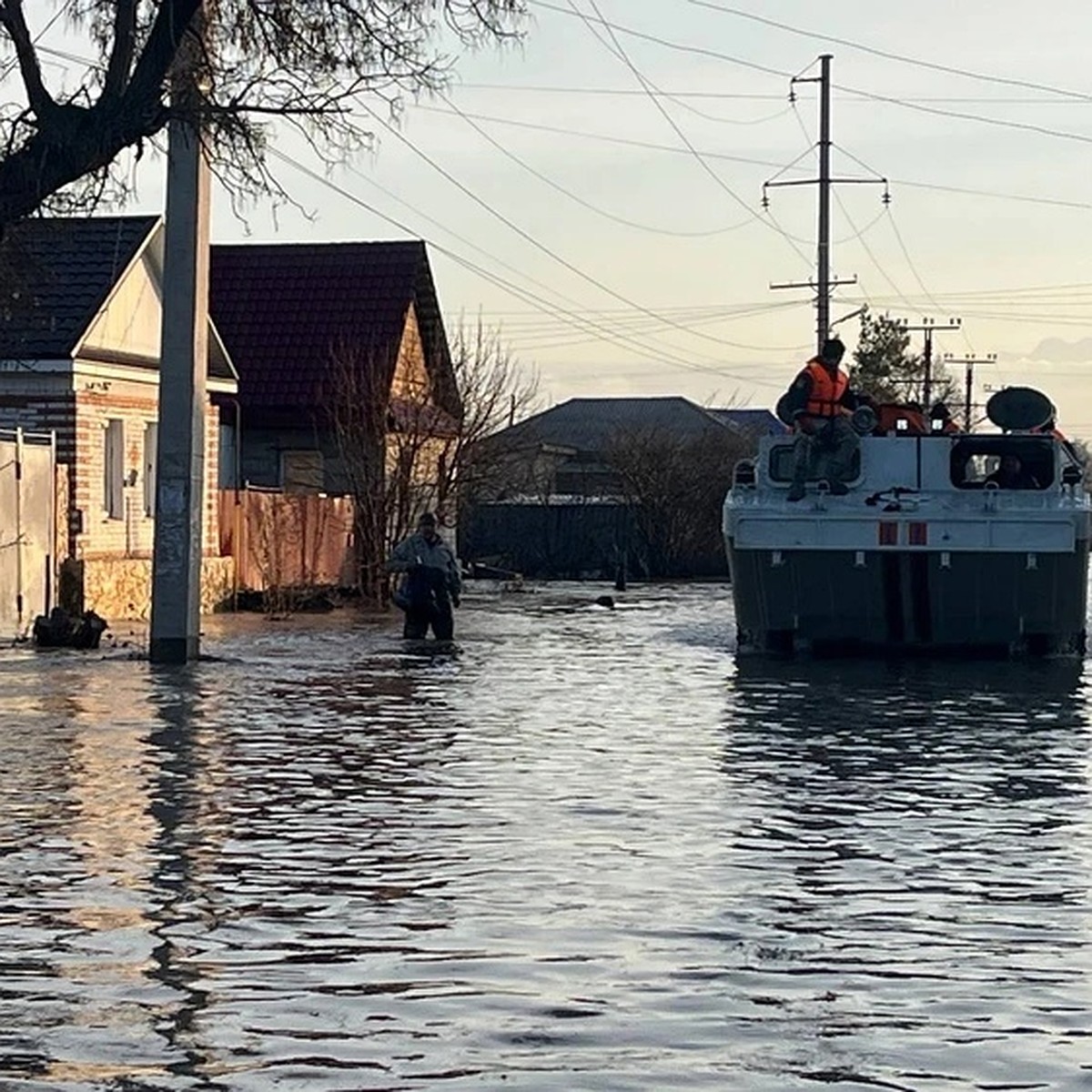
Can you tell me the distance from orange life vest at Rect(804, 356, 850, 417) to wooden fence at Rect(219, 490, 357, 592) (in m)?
11.7

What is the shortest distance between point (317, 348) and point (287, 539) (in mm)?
8425

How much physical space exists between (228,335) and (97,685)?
2744 cm

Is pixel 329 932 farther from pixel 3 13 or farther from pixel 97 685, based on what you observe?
pixel 97 685

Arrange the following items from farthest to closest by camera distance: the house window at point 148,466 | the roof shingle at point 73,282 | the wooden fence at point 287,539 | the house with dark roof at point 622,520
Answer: the house with dark roof at point 622,520 < the wooden fence at point 287,539 < the house window at point 148,466 < the roof shingle at point 73,282

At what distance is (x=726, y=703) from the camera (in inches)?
761

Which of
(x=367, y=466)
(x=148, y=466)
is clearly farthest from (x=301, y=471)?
(x=148, y=466)

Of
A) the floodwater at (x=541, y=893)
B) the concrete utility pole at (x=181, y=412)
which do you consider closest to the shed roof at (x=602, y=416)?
the concrete utility pole at (x=181, y=412)

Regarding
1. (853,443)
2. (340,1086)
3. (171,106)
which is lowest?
(340,1086)

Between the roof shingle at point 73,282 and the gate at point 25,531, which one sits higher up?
the roof shingle at point 73,282

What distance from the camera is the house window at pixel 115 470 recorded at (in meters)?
32.4

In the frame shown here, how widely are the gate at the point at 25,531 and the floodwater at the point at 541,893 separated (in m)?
6.47

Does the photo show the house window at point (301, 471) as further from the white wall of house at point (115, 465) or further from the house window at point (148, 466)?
the house window at point (148, 466)

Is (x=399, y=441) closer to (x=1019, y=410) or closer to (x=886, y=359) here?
(x=1019, y=410)

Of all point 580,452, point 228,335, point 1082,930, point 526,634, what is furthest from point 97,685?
point 580,452
